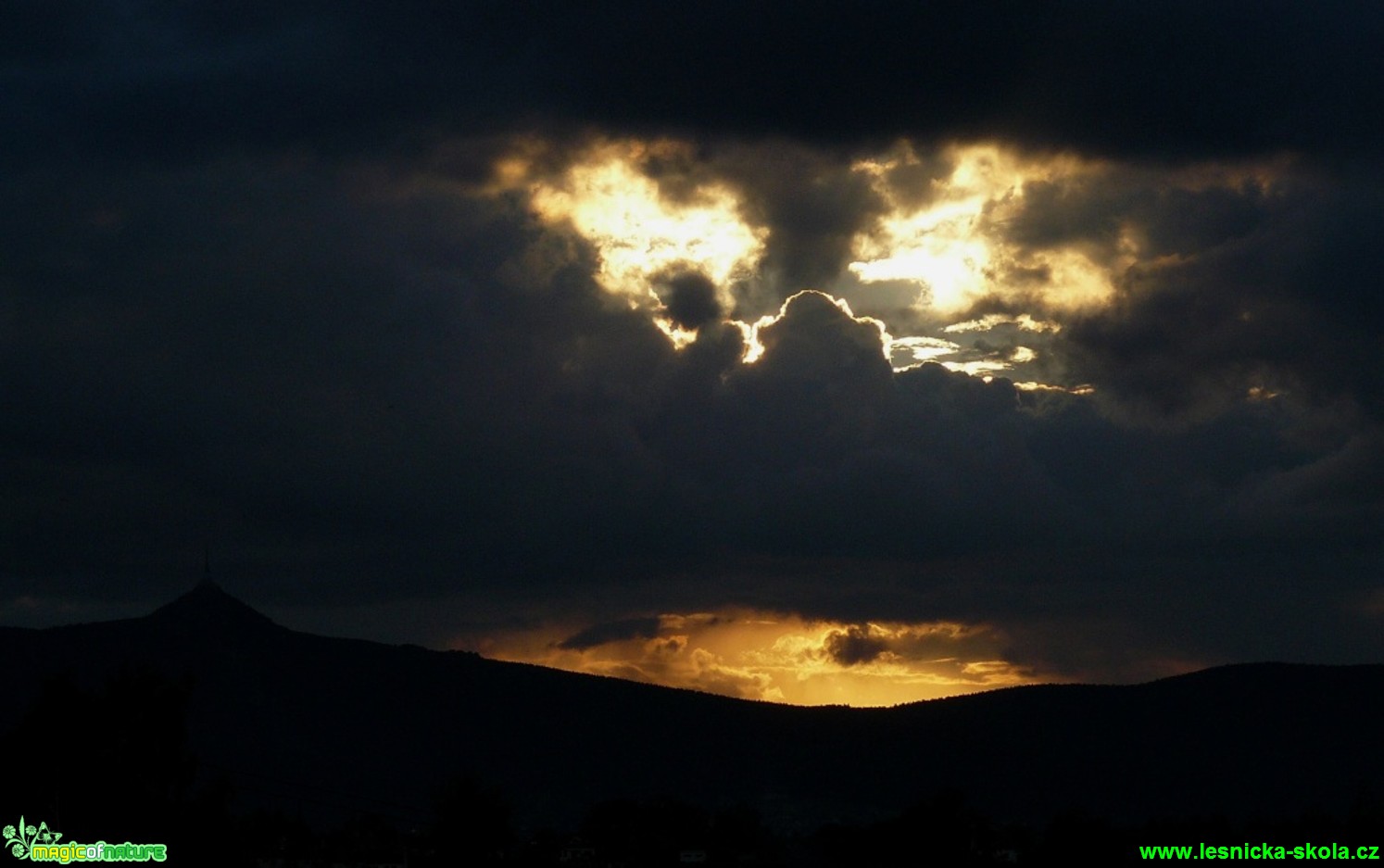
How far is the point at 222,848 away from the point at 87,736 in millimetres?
18183

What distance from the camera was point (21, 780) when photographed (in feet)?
608

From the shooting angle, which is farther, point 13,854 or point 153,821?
point 153,821

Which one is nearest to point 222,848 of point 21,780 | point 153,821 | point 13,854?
point 153,821

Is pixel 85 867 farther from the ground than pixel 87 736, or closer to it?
closer to it

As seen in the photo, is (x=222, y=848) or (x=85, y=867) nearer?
(x=85, y=867)

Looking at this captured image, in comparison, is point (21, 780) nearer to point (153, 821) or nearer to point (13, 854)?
point (153, 821)

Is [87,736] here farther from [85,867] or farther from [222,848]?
[85,867]

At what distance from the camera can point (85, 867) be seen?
159500mm

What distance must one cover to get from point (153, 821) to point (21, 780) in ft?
46.9

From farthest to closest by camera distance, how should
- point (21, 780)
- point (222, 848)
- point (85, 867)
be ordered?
point (222, 848)
point (21, 780)
point (85, 867)

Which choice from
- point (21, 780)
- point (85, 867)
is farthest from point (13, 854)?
point (21, 780)

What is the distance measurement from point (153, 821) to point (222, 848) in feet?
28.2

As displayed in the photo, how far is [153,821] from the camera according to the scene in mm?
192875

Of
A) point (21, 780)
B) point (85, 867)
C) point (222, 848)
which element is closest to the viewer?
point (85, 867)
